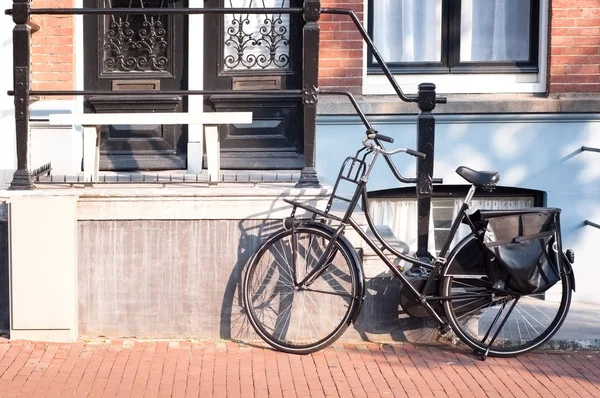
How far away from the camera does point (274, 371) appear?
6609mm

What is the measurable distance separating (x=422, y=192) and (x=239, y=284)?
1344 millimetres

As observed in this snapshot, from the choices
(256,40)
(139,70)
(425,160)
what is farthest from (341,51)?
(425,160)

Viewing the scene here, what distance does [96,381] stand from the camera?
633cm

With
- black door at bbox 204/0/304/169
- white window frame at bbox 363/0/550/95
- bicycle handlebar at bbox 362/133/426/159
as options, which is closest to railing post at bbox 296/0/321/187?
bicycle handlebar at bbox 362/133/426/159

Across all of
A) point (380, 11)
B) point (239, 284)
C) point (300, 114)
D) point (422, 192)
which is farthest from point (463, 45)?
point (239, 284)

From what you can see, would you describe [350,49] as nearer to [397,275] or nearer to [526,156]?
[526,156]

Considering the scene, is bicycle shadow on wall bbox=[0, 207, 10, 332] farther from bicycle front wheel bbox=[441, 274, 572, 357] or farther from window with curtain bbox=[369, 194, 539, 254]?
window with curtain bbox=[369, 194, 539, 254]

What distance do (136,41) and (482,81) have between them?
3.01 m

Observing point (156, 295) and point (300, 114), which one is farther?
point (300, 114)

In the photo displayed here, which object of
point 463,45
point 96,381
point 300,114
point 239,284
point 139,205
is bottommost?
point 96,381

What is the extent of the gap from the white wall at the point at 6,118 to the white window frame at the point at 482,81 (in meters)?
2.96

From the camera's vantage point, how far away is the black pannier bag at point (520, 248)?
689 cm

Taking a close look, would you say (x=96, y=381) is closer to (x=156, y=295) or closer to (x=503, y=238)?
(x=156, y=295)

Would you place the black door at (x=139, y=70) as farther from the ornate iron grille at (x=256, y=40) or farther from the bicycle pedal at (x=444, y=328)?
the bicycle pedal at (x=444, y=328)
